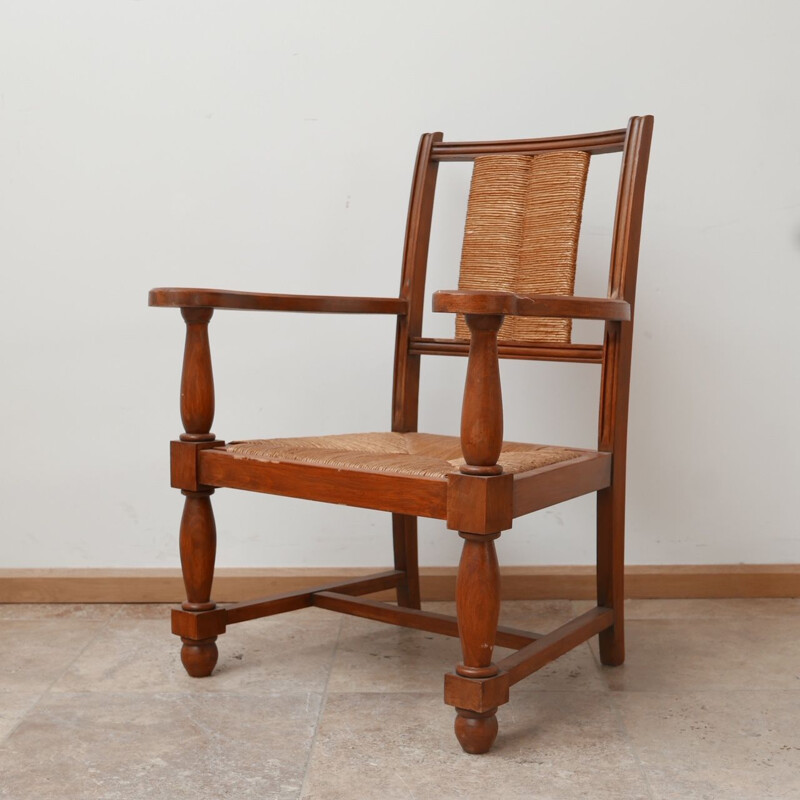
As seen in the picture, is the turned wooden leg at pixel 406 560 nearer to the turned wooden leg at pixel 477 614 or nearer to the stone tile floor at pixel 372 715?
the stone tile floor at pixel 372 715

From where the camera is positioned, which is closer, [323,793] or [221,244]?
[323,793]

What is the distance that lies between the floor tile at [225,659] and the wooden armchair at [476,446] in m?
0.06

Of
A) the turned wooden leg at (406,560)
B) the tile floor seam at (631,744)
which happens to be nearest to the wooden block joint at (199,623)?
the turned wooden leg at (406,560)

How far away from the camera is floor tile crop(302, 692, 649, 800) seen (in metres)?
1.32

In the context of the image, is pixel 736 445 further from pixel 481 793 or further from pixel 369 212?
pixel 481 793

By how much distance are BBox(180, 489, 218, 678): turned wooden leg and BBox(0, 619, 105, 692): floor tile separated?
255mm

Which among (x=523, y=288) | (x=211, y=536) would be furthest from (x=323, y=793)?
(x=523, y=288)

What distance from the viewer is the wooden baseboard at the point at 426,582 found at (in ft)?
7.31

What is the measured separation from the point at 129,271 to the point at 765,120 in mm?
1381

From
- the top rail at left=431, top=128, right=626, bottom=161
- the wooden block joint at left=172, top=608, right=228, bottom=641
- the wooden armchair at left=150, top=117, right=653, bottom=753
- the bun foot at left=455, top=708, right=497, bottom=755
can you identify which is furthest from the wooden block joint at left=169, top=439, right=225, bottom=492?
the top rail at left=431, top=128, right=626, bottom=161

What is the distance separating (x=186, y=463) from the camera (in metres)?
1.67

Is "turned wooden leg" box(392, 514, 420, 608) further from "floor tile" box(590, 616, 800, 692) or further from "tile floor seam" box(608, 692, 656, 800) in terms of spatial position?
"tile floor seam" box(608, 692, 656, 800)

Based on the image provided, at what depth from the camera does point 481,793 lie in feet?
4.29

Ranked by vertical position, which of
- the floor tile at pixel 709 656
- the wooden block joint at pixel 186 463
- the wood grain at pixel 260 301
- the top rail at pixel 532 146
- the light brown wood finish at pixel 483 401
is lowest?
the floor tile at pixel 709 656
